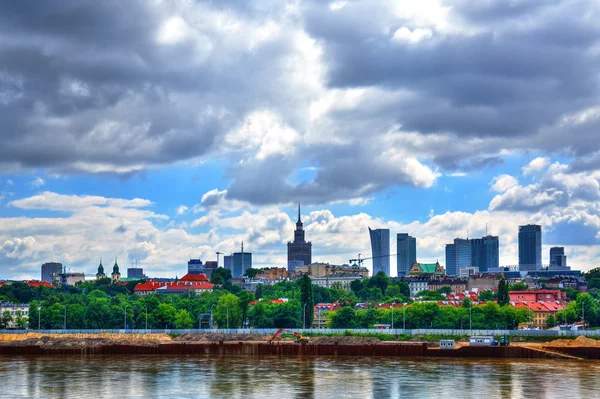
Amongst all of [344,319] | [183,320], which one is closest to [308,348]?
[344,319]

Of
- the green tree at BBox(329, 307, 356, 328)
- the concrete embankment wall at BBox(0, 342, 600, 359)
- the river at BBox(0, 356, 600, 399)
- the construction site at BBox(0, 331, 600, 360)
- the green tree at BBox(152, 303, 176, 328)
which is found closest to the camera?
the river at BBox(0, 356, 600, 399)

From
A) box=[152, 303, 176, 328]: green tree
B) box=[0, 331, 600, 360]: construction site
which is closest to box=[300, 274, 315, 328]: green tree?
box=[152, 303, 176, 328]: green tree

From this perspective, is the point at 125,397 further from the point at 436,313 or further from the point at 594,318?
the point at 594,318

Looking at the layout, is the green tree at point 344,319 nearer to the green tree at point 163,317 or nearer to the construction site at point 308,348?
the green tree at point 163,317

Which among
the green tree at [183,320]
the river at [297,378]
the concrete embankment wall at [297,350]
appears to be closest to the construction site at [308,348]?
the concrete embankment wall at [297,350]

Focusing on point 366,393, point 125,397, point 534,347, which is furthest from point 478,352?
point 125,397

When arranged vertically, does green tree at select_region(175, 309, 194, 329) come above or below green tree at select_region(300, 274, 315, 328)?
A: below

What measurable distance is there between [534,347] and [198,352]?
51475 millimetres

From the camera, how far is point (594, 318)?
198 meters

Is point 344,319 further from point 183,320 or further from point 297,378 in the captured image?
point 297,378

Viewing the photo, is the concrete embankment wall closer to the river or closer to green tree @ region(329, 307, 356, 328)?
the river

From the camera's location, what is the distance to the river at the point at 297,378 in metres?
80.9

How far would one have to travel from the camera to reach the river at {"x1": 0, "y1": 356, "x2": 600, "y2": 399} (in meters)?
80.9

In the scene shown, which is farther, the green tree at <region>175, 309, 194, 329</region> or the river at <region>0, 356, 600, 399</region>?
the green tree at <region>175, 309, 194, 329</region>
